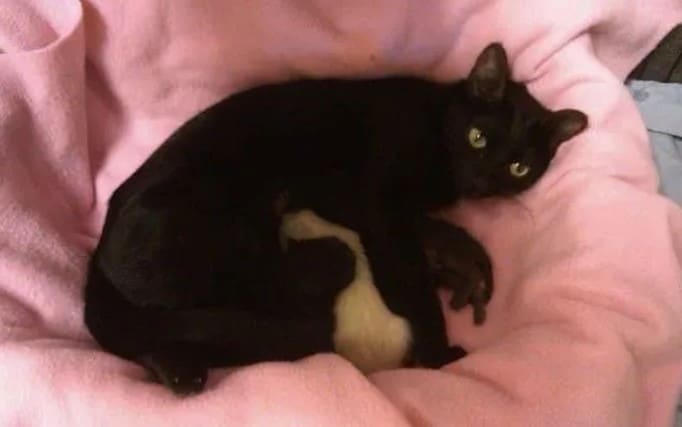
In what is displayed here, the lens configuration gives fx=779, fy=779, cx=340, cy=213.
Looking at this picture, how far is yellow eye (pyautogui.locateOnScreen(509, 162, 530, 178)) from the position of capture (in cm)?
117

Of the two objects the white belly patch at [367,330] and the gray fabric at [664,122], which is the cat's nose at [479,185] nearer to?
the white belly patch at [367,330]

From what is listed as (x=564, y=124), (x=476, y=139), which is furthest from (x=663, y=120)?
(x=476, y=139)

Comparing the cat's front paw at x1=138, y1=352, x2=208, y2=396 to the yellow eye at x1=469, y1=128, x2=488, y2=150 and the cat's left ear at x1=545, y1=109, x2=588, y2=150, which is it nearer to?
the yellow eye at x1=469, y1=128, x2=488, y2=150

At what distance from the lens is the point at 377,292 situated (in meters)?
1.12

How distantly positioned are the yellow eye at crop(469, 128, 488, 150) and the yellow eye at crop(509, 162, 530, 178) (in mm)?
54

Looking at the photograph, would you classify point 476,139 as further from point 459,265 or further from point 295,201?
point 295,201

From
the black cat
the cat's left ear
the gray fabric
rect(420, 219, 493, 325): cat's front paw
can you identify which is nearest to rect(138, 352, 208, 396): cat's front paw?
the black cat

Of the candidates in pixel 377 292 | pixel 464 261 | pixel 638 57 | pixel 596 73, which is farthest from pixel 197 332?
pixel 638 57

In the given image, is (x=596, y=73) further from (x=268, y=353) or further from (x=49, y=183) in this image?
(x=49, y=183)

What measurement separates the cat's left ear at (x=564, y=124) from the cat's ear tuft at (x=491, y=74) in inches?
3.4

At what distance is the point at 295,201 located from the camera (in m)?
1.21

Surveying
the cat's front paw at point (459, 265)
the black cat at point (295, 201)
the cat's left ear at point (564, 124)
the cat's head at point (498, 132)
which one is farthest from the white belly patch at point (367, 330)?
the cat's left ear at point (564, 124)

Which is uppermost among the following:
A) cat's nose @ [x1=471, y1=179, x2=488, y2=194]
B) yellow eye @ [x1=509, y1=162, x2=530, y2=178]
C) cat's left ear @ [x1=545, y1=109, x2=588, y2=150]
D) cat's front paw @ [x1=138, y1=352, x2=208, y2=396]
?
cat's left ear @ [x1=545, y1=109, x2=588, y2=150]

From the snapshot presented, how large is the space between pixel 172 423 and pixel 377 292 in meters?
0.36
